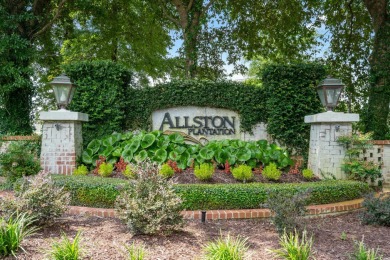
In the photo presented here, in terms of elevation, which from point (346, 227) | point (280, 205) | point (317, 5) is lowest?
point (346, 227)

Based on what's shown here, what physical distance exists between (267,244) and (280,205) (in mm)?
477

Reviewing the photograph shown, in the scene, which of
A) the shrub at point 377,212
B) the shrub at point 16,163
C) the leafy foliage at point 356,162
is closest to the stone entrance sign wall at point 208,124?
the leafy foliage at point 356,162

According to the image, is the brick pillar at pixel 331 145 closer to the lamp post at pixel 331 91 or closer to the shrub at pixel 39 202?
the lamp post at pixel 331 91

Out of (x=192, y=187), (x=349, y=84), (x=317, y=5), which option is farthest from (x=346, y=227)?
(x=317, y=5)

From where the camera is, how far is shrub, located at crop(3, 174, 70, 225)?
372 cm

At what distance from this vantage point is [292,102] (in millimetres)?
7805

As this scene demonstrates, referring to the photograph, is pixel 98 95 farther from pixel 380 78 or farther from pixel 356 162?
pixel 380 78

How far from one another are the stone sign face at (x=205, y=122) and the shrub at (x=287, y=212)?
3.82m

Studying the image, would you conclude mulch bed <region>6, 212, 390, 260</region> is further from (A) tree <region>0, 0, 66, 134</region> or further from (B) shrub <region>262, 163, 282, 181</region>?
(A) tree <region>0, 0, 66, 134</region>

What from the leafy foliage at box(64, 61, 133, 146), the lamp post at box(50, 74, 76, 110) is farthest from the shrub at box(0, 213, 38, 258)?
the leafy foliage at box(64, 61, 133, 146)

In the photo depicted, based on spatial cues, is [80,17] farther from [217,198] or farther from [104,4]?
[217,198]

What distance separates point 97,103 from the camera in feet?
25.7

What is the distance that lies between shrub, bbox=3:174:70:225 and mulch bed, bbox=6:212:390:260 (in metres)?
0.19

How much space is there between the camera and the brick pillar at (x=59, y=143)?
6.83m
